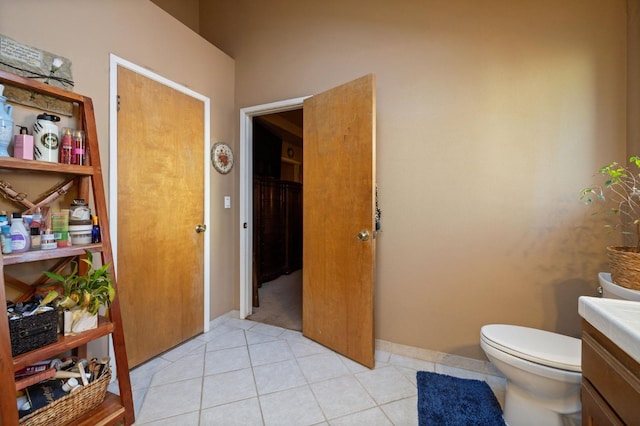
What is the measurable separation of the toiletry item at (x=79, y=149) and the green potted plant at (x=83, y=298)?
0.52 metres

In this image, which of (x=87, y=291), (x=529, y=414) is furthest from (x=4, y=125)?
(x=529, y=414)

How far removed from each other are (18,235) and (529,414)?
8.05ft

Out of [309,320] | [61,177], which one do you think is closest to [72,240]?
[61,177]

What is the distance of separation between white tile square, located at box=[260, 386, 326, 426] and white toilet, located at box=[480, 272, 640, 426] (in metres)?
0.95

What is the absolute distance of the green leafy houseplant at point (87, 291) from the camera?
4.02ft

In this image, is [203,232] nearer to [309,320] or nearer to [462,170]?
[309,320]

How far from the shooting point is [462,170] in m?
1.81

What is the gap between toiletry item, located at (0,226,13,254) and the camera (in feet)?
3.55

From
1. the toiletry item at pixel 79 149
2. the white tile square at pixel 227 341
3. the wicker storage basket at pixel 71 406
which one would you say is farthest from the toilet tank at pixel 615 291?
the toiletry item at pixel 79 149

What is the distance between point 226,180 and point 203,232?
21.7 inches

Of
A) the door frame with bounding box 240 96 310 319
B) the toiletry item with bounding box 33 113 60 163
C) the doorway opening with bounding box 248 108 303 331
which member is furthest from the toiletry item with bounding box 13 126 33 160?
the doorway opening with bounding box 248 108 303 331

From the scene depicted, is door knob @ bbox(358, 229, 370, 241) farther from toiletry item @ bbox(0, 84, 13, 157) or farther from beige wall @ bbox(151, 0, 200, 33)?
beige wall @ bbox(151, 0, 200, 33)

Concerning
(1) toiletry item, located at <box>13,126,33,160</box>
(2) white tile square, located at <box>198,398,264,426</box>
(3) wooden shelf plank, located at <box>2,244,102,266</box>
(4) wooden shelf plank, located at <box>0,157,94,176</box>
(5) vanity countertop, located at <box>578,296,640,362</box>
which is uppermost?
(1) toiletry item, located at <box>13,126,33,160</box>

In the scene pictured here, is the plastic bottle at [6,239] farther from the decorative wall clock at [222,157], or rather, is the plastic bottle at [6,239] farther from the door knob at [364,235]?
the door knob at [364,235]
